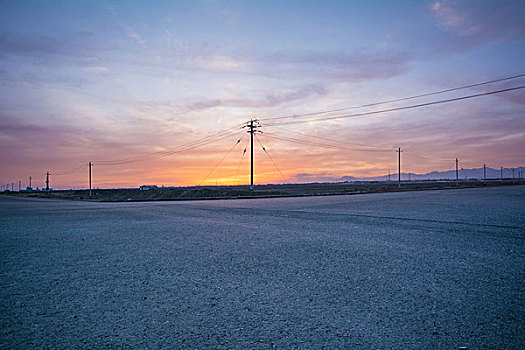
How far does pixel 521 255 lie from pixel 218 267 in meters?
6.07

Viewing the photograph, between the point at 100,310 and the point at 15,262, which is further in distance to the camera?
the point at 15,262

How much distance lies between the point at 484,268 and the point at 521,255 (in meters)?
1.70

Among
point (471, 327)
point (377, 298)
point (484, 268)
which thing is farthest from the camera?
point (484, 268)

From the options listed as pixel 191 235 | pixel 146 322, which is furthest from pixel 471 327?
pixel 191 235

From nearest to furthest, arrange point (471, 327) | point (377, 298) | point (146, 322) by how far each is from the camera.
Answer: point (471, 327) → point (146, 322) → point (377, 298)

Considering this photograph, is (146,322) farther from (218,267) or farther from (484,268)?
(484,268)

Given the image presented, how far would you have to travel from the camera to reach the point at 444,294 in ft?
14.0

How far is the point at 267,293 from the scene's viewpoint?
4.39 meters

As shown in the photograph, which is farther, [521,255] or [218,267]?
[521,255]

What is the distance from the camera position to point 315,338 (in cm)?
313

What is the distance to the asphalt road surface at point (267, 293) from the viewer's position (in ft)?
10.4

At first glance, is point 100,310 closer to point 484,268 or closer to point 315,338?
point 315,338

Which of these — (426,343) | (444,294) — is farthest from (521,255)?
(426,343)

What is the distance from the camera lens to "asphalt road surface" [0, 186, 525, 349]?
3.17 meters
